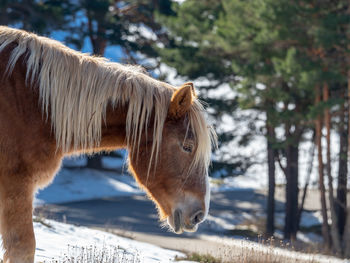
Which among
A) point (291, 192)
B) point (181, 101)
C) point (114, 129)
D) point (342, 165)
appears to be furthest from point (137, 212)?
point (181, 101)

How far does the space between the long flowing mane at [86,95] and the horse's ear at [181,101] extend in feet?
0.22

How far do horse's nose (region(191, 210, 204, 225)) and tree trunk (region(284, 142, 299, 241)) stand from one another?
50.8 ft

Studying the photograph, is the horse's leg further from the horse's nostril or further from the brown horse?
the horse's nostril

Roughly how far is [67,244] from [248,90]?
1046 cm

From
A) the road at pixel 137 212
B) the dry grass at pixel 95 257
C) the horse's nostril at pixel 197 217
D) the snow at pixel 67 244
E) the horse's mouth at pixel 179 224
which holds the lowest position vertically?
the road at pixel 137 212

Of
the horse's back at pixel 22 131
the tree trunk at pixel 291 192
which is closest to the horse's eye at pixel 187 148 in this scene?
the horse's back at pixel 22 131

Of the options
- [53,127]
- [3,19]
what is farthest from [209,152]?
[3,19]

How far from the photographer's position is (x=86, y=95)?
405 centimetres

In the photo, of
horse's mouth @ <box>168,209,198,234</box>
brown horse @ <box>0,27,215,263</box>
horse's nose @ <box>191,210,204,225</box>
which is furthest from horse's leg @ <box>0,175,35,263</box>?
horse's nose @ <box>191,210,204,225</box>

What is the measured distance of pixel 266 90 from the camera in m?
15.8

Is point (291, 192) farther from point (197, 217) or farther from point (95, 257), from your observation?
point (197, 217)

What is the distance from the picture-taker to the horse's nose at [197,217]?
4008 mm

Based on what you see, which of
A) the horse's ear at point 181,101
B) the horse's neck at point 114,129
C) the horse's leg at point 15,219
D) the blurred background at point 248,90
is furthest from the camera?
the blurred background at point 248,90

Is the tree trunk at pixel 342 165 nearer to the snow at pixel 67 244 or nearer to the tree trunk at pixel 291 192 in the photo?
the tree trunk at pixel 291 192
